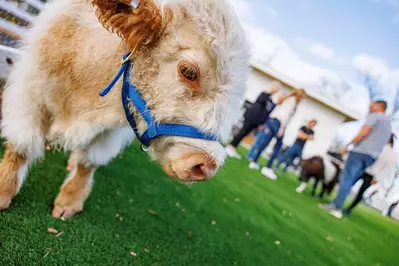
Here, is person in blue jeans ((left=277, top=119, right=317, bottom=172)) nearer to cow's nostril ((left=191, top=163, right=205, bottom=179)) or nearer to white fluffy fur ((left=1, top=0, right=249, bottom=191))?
white fluffy fur ((left=1, top=0, right=249, bottom=191))

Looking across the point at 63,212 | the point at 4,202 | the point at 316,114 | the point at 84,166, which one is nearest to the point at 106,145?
the point at 84,166

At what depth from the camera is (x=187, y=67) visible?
182 cm

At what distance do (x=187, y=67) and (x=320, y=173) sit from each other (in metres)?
11.0

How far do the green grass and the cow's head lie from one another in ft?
3.31

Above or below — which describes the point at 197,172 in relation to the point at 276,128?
below

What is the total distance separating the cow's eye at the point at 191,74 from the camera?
1.81 meters

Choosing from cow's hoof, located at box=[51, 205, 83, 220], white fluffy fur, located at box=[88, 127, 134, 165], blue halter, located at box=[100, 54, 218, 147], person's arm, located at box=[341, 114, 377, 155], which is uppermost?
person's arm, located at box=[341, 114, 377, 155]

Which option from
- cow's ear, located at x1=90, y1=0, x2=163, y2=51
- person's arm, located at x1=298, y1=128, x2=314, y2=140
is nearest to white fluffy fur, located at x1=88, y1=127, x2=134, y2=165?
cow's ear, located at x1=90, y1=0, x2=163, y2=51

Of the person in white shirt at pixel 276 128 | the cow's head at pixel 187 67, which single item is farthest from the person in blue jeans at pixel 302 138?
the cow's head at pixel 187 67

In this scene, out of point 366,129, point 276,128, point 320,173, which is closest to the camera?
point 366,129

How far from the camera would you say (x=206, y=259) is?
3.23 metres

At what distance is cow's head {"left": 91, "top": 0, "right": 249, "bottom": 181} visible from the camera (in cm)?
180

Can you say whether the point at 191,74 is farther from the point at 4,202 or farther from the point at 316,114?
the point at 316,114

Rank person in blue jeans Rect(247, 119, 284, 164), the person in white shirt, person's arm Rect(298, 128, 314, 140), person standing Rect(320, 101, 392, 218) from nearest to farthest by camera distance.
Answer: person standing Rect(320, 101, 392, 218)
the person in white shirt
person in blue jeans Rect(247, 119, 284, 164)
person's arm Rect(298, 128, 314, 140)
